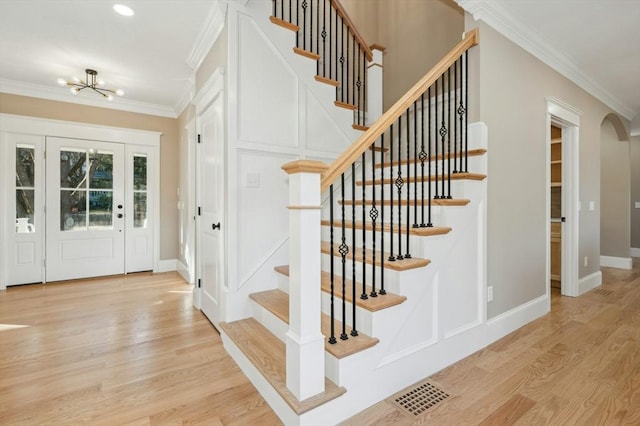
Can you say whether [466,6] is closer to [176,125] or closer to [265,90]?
[265,90]

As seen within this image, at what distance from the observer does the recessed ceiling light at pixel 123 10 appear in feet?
8.69

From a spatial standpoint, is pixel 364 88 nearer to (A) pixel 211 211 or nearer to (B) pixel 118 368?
(A) pixel 211 211

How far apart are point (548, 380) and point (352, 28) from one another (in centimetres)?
370

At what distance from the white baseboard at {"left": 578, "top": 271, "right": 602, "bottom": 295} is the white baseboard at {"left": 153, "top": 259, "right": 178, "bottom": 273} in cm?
590

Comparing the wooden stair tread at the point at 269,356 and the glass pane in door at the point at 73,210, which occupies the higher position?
the glass pane in door at the point at 73,210

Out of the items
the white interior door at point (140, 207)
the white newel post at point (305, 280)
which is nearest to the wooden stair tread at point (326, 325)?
the white newel post at point (305, 280)

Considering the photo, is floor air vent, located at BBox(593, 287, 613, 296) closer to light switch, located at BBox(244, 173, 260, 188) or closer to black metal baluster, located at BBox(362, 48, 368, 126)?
black metal baluster, located at BBox(362, 48, 368, 126)

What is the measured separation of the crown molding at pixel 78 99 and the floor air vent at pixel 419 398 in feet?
17.6

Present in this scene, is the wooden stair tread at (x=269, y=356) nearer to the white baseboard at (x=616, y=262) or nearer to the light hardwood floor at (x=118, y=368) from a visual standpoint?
the light hardwood floor at (x=118, y=368)

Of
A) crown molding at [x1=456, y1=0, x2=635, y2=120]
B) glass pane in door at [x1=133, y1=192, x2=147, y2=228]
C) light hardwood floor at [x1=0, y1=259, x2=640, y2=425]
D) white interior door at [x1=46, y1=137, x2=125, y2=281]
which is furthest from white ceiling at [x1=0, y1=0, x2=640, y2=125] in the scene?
light hardwood floor at [x1=0, y1=259, x2=640, y2=425]

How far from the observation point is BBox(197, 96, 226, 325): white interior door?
8.88ft

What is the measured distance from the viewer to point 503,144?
2611 millimetres

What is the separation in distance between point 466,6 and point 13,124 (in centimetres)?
565

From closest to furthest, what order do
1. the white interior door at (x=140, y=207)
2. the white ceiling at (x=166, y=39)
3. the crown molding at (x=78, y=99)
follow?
the white ceiling at (x=166, y=39)
the crown molding at (x=78, y=99)
the white interior door at (x=140, y=207)
